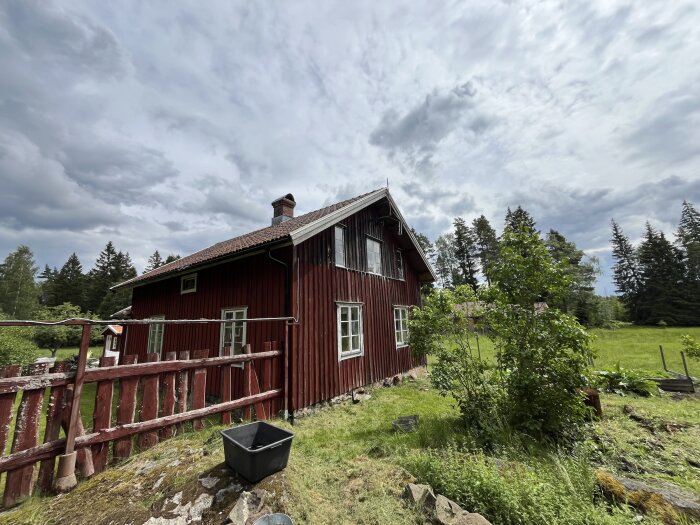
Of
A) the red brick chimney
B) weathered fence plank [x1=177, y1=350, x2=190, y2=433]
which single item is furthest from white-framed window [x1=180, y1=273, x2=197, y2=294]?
weathered fence plank [x1=177, y1=350, x2=190, y2=433]

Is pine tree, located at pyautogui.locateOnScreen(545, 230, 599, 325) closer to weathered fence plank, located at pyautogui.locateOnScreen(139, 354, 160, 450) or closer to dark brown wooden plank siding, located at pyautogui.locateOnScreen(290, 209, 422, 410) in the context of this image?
dark brown wooden plank siding, located at pyautogui.locateOnScreen(290, 209, 422, 410)

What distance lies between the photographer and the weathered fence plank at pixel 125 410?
12.1 ft

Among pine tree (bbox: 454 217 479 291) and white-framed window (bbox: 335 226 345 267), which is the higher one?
pine tree (bbox: 454 217 479 291)

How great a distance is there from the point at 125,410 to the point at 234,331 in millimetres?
4380

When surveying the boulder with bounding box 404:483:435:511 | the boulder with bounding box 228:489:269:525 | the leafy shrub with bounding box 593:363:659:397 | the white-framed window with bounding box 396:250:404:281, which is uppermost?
the white-framed window with bounding box 396:250:404:281

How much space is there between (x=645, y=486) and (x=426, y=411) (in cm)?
439

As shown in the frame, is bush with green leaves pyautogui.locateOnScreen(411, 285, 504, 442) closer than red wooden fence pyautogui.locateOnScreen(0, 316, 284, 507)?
No

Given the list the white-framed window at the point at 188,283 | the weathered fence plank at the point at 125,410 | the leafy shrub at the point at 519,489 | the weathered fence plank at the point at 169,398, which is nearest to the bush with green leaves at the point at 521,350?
the leafy shrub at the point at 519,489

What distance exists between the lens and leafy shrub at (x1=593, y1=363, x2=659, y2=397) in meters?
8.77

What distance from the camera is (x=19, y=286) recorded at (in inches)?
1212

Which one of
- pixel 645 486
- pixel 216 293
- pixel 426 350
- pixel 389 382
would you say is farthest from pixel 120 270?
pixel 645 486

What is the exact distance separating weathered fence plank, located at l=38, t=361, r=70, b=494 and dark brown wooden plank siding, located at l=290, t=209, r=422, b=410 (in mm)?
3952

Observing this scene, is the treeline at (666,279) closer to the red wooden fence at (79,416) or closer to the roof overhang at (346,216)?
the roof overhang at (346,216)

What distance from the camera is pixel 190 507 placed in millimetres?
2861
